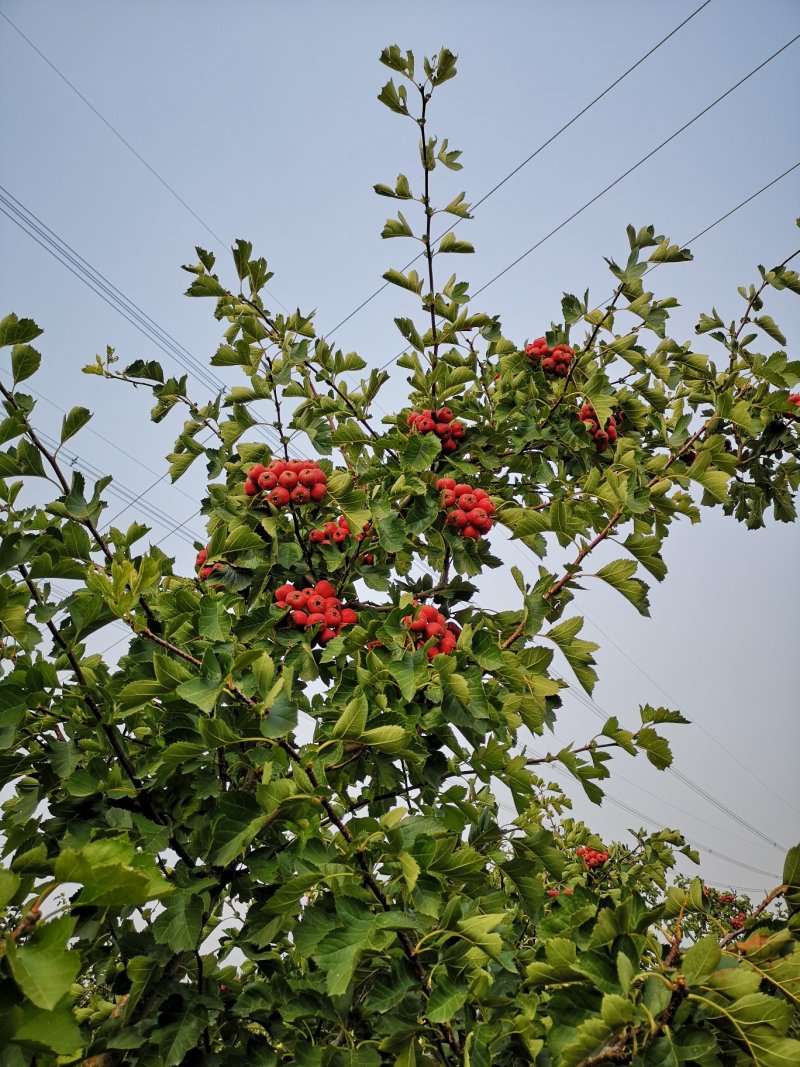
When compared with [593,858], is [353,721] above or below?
above

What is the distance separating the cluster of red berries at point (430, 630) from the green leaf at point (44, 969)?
1.04m

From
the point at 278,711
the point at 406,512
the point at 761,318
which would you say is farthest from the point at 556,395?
the point at 278,711

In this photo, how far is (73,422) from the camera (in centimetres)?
167

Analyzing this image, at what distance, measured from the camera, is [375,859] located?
1327mm

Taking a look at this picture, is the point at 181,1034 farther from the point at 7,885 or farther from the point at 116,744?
the point at 7,885

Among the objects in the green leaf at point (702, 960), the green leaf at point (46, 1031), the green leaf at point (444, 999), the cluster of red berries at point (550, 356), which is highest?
the cluster of red berries at point (550, 356)

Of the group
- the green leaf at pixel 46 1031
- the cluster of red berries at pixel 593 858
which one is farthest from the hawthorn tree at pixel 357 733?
the cluster of red berries at pixel 593 858

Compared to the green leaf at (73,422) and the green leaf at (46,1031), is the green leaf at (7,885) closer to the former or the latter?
the green leaf at (46,1031)

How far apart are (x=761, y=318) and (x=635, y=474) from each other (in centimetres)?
134

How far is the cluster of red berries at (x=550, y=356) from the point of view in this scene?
2.47 meters

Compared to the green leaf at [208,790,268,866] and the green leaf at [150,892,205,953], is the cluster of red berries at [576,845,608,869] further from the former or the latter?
the green leaf at [208,790,268,866]

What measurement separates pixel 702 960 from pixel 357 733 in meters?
0.58

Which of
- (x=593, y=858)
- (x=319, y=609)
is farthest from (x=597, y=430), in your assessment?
(x=593, y=858)

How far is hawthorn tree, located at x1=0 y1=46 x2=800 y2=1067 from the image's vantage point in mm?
968
